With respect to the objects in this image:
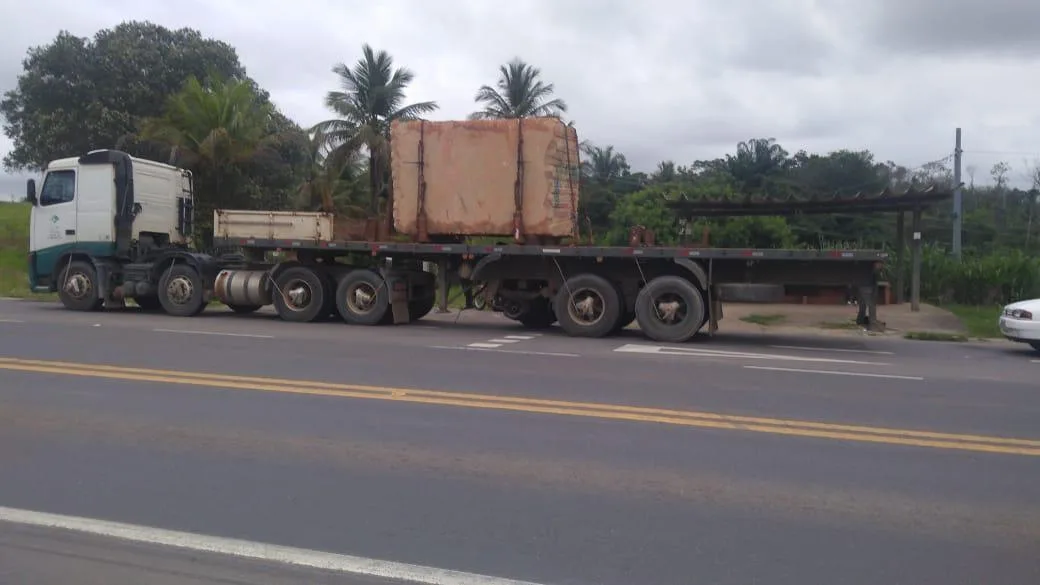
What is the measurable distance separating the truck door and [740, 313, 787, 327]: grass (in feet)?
45.1

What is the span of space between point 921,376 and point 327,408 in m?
7.19

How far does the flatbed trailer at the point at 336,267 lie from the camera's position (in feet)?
50.3

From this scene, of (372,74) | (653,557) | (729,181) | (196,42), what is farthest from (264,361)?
(729,181)

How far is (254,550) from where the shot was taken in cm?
514

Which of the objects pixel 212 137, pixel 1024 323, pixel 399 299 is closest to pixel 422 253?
pixel 399 299

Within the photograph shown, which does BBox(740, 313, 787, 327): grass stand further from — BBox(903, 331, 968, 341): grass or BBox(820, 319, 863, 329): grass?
BBox(903, 331, 968, 341): grass

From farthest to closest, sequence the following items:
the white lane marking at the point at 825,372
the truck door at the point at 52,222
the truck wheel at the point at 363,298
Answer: the truck door at the point at 52,222, the truck wheel at the point at 363,298, the white lane marking at the point at 825,372

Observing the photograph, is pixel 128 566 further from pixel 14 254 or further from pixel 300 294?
pixel 14 254

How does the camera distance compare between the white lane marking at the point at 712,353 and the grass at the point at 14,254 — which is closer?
the white lane marking at the point at 712,353

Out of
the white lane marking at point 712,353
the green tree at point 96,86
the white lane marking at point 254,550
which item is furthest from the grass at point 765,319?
the green tree at point 96,86

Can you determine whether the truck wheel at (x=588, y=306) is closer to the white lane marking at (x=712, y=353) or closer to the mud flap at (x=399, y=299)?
the white lane marking at (x=712, y=353)

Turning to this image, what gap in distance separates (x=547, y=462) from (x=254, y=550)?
95.1 inches

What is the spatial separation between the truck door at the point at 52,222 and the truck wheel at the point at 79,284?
0.36 meters

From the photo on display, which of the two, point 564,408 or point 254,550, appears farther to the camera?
point 564,408
